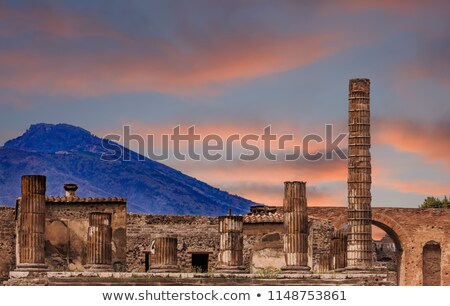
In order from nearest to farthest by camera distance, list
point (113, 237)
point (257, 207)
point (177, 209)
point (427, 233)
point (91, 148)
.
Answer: point (113, 237) → point (257, 207) → point (427, 233) → point (177, 209) → point (91, 148)

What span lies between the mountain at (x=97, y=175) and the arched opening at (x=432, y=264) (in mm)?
58075


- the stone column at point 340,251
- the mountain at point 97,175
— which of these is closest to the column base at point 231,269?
the stone column at point 340,251

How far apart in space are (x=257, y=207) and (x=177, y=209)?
78785 mm

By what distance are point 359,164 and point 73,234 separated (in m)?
8.52

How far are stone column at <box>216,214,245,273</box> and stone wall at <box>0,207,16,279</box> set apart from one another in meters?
8.39

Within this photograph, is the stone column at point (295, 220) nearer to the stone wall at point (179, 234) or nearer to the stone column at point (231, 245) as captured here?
the stone column at point (231, 245)

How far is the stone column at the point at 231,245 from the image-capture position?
3528 centimetres

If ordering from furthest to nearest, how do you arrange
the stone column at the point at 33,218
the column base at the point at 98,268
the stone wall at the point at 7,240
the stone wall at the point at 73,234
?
the stone wall at the point at 7,240, the stone wall at the point at 73,234, the column base at the point at 98,268, the stone column at the point at 33,218

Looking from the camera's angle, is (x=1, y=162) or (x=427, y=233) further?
(x=1, y=162)

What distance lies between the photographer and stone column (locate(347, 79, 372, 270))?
124 ft

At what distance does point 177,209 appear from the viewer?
400 ft
